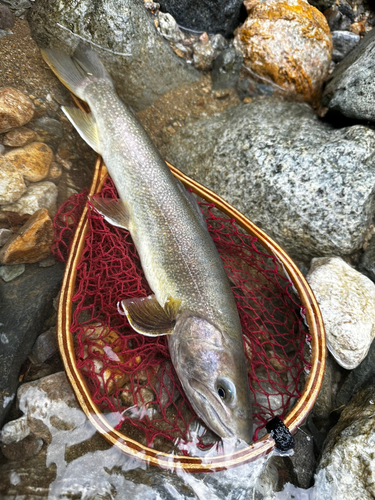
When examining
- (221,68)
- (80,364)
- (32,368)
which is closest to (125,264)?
(80,364)

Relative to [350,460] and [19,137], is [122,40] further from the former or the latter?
[350,460]

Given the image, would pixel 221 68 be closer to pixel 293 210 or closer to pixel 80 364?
pixel 293 210

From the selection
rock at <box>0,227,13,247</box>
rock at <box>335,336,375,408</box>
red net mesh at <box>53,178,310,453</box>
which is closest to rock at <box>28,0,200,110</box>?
red net mesh at <box>53,178,310,453</box>

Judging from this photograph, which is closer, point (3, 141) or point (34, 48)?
point (3, 141)

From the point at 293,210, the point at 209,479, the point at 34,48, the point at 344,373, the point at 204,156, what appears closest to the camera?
the point at 209,479

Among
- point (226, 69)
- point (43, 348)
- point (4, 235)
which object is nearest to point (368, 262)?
point (226, 69)

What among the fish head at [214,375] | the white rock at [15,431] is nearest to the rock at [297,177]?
the fish head at [214,375]

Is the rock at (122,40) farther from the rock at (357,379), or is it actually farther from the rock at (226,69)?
the rock at (357,379)
